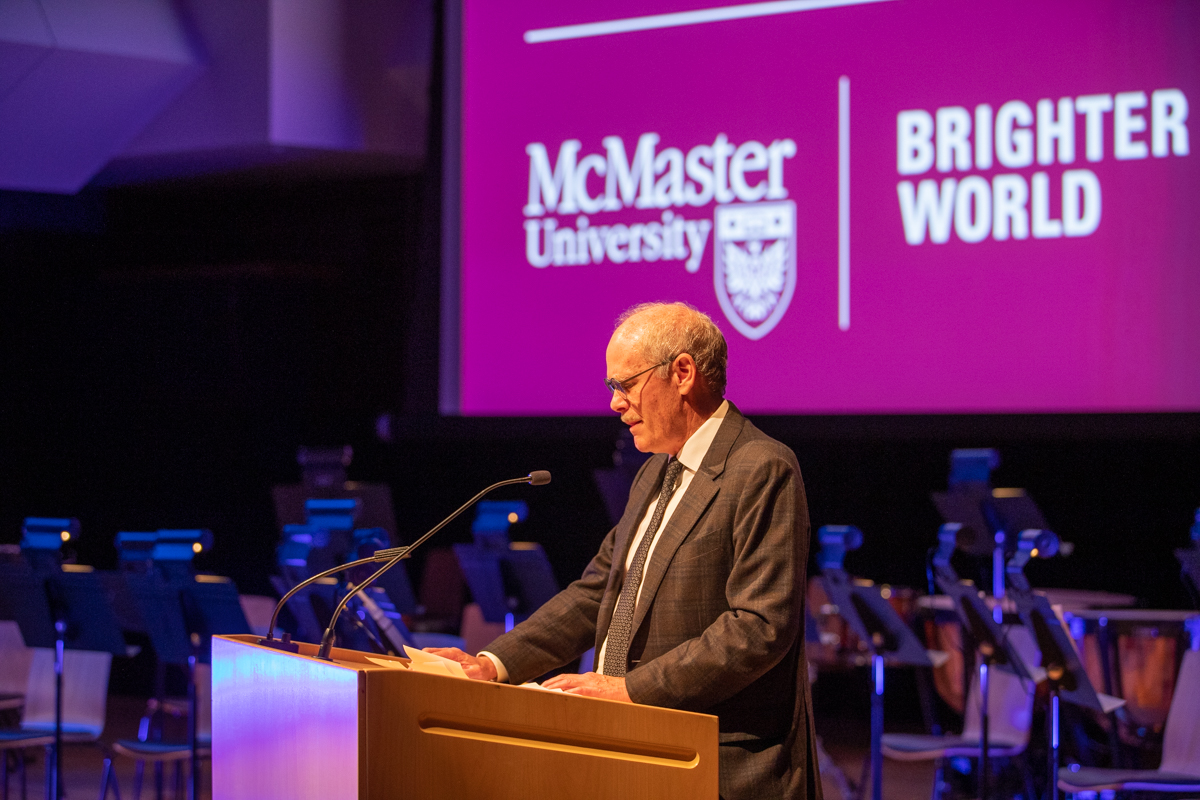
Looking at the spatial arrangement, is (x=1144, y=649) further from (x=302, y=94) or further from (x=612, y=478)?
(x=302, y=94)

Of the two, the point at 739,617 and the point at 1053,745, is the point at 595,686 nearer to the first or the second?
the point at 739,617

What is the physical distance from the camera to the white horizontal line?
22.7ft

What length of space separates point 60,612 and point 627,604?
11.8ft

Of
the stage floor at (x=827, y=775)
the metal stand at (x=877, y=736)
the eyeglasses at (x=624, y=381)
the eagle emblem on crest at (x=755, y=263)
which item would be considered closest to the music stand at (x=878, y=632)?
the metal stand at (x=877, y=736)

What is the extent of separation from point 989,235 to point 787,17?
5.13ft

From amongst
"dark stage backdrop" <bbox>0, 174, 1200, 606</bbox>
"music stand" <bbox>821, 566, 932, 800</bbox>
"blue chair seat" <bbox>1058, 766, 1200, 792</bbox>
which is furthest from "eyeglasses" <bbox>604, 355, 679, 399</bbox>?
"dark stage backdrop" <bbox>0, 174, 1200, 606</bbox>

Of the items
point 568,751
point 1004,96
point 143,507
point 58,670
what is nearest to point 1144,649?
point 1004,96

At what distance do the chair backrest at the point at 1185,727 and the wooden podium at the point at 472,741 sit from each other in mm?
3242

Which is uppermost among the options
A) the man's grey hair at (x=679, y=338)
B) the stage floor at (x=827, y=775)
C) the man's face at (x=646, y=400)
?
the man's grey hair at (x=679, y=338)

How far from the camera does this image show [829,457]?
7.51m

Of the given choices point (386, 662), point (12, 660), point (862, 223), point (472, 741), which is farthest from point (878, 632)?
point (12, 660)

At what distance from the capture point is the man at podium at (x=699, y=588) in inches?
83.9

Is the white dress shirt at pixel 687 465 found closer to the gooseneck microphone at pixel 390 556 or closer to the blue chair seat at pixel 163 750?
the gooseneck microphone at pixel 390 556

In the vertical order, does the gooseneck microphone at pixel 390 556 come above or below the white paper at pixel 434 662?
above
